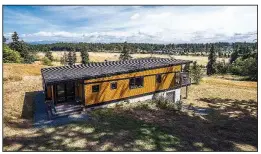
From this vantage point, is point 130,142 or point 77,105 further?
point 77,105

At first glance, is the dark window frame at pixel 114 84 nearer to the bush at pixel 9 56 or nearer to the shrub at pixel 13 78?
the shrub at pixel 13 78

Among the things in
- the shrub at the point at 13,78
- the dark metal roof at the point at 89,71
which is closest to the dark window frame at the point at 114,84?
the dark metal roof at the point at 89,71

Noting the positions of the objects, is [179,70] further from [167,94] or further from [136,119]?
[136,119]

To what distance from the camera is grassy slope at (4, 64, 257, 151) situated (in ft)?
48.5

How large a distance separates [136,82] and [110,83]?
127 inches

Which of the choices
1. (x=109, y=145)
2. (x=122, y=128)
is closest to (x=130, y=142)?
(x=109, y=145)

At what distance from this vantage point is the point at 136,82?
2589 cm

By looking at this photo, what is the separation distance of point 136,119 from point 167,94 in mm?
9087

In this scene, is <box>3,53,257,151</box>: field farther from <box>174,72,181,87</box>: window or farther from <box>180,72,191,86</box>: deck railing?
<box>180,72,191,86</box>: deck railing

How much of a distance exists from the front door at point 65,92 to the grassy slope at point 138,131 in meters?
2.79

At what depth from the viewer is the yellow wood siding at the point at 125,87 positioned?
22.8 m
